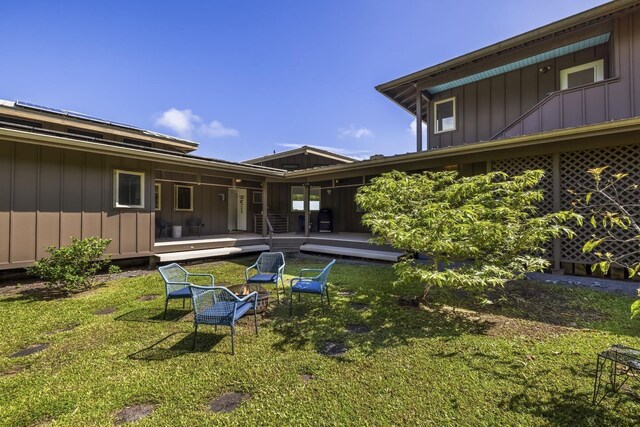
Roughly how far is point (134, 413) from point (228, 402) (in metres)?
0.76

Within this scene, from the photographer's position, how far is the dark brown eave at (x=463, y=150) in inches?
230

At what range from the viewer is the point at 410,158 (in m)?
8.56

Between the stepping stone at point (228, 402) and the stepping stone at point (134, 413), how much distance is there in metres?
0.51

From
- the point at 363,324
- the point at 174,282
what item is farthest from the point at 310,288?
the point at 174,282

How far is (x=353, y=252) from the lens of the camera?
32.3ft

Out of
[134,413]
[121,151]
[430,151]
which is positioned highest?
[430,151]

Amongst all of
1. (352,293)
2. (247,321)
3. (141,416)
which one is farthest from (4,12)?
(352,293)

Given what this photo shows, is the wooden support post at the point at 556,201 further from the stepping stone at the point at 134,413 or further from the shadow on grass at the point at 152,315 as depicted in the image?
the stepping stone at the point at 134,413

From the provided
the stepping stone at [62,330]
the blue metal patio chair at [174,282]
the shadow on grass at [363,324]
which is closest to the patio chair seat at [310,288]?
the shadow on grass at [363,324]

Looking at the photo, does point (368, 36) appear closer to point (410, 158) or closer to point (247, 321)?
point (410, 158)

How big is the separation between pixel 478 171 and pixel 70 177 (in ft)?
35.9

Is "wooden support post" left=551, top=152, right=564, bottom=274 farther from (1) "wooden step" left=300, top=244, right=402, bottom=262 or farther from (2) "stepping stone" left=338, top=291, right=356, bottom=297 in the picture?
(2) "stepping stone" left=338, top=291, right=356, bottom=297

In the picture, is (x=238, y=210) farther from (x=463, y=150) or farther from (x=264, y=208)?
(x=463, y=150)

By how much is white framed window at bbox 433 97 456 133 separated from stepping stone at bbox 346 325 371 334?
29.3ft
